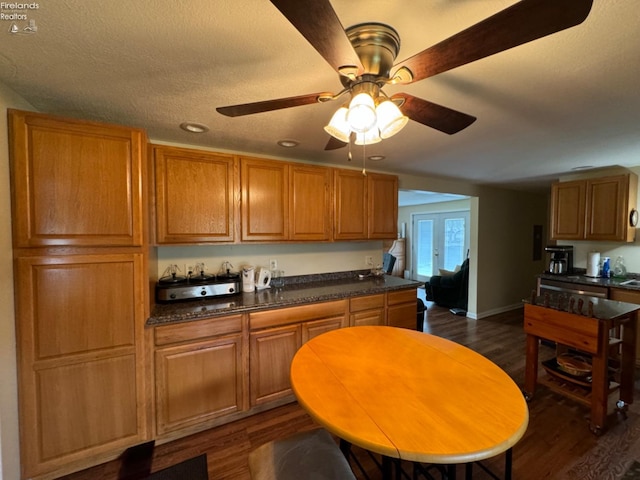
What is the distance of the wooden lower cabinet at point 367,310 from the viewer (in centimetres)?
257

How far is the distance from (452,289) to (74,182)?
5.59 meters

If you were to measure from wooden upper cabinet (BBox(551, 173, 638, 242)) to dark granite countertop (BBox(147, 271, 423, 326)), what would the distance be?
7.78ft

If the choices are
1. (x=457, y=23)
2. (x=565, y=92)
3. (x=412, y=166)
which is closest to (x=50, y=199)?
(x=457, y=23)

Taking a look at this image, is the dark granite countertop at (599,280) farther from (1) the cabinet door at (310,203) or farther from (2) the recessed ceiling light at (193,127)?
(2) the recessed ceiling light at (193,127)

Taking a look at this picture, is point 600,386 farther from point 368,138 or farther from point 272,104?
point 272,104

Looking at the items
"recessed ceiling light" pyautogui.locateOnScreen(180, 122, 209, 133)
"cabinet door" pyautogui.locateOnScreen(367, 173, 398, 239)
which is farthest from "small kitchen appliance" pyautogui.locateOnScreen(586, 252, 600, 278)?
"recessed ceiling light" pyautogui.locateOnScreen(180, 122, 209, 133)

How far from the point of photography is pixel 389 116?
40.9 inches

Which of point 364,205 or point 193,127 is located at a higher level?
point 193,127

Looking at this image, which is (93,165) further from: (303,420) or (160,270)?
(303,420)

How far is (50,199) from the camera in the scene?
1528mm

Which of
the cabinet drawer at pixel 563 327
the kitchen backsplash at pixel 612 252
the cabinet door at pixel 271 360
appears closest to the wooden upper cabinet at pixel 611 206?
the kitchen backsplash at pixel 612 252

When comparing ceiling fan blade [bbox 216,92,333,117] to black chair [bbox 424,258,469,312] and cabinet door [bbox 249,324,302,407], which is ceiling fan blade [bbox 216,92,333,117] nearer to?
cabinet door [bbox 249,324,302,407]
